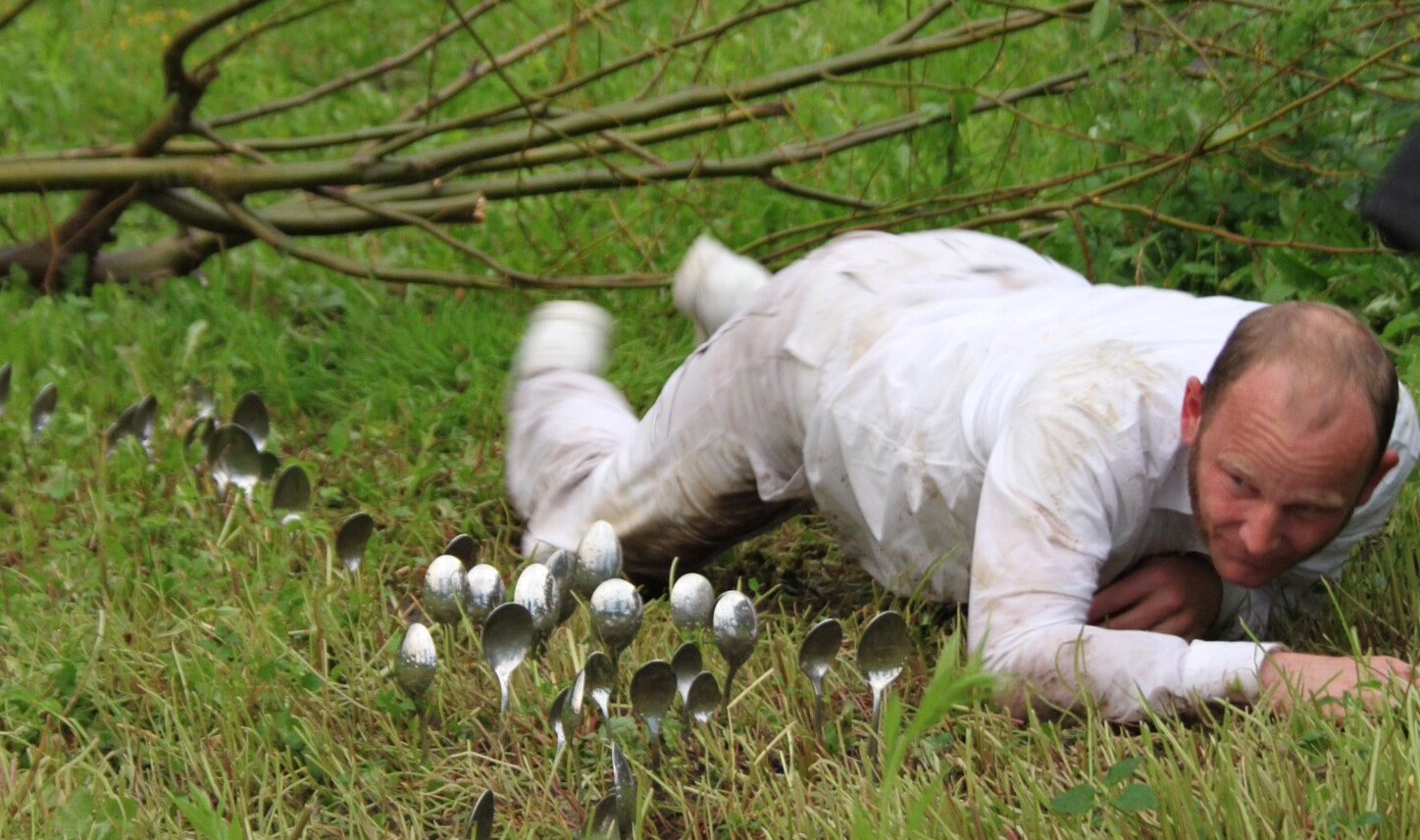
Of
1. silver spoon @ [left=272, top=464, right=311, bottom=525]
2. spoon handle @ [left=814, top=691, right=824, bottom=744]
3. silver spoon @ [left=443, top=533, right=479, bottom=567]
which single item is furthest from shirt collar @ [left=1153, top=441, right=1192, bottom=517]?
silver spoon @ [left=272, top=464, right=311, bottom=525]

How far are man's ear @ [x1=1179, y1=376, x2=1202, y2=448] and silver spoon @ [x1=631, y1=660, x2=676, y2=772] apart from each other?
846 millimetres

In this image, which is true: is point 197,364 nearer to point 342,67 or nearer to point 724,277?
point 724,277

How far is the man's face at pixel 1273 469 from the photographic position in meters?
2.49

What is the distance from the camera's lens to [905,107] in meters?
5.38

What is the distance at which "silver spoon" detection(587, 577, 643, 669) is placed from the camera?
2801 mm

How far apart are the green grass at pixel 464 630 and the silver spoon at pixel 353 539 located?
0.18ft

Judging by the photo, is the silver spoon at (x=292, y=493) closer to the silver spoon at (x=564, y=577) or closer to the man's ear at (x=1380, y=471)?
the silver spoon at (x=564, y=577)

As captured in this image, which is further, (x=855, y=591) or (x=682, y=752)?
(x=855, y=591)

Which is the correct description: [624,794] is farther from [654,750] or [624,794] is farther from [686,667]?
[686,667]

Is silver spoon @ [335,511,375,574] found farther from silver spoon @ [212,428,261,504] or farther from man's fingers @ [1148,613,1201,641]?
man's fingers @ [1148,613,1201,641]

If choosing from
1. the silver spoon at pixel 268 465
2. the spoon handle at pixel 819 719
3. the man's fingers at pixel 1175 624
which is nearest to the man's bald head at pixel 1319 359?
the man's fingers at pixel 1175 624

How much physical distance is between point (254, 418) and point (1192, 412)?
2297mm

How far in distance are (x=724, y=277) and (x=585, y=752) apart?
141 cm

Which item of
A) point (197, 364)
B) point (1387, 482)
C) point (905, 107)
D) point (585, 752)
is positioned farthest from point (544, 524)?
point (905, 107)
